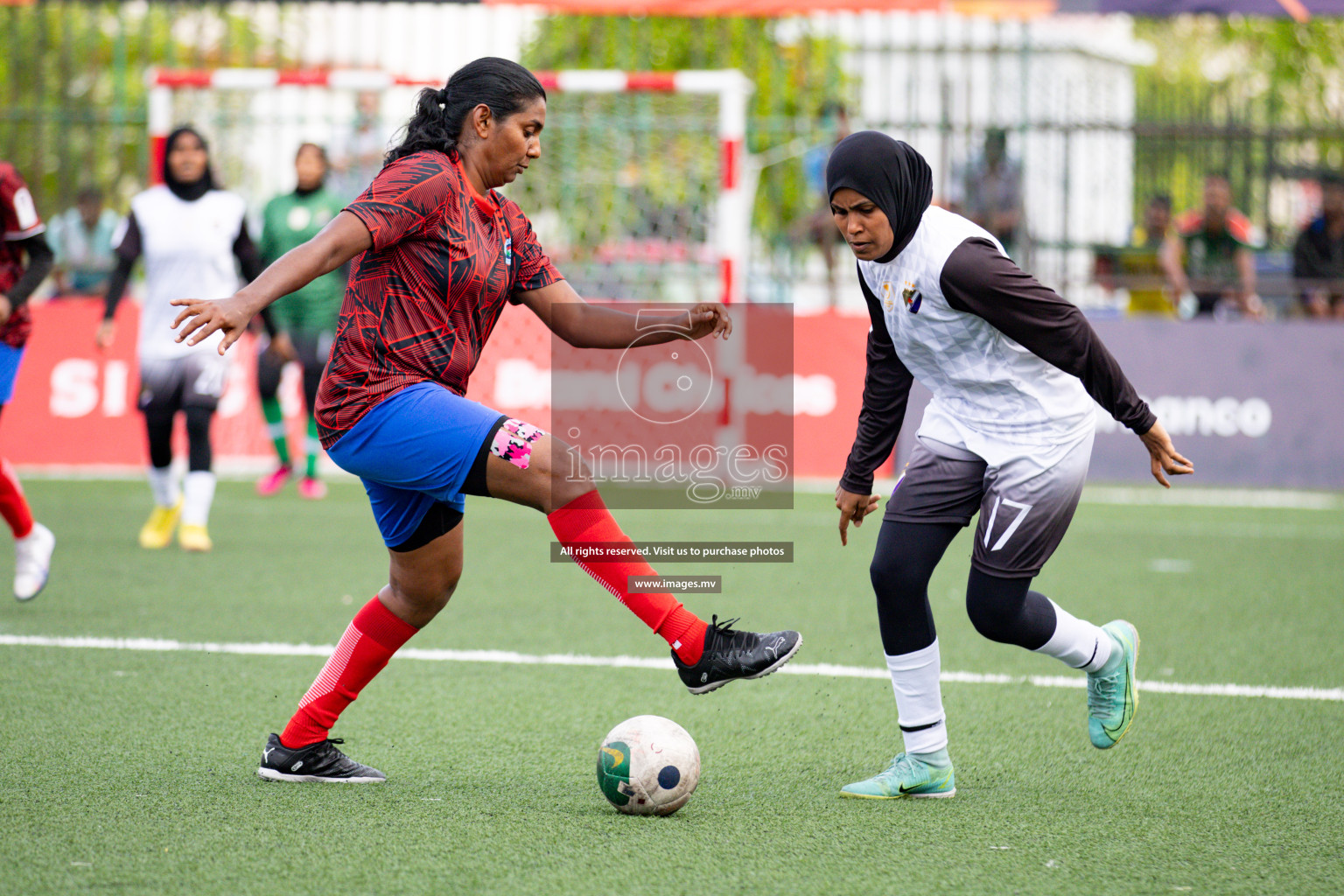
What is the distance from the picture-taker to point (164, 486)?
8398mm

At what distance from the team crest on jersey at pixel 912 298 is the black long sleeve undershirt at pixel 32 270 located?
13.6 feet

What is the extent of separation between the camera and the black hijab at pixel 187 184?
316 inches

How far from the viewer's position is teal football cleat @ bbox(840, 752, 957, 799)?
3.97 metres

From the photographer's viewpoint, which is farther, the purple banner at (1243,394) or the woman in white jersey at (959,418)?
the purple banner at (1243,394)

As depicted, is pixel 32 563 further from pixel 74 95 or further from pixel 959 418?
pixel 74 95

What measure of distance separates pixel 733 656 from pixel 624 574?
0.35 meters

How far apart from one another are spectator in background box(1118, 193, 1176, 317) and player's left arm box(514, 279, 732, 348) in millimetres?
9793

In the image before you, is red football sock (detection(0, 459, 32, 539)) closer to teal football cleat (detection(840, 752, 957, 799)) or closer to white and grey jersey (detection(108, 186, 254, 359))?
white and grey jersey (detection(108, 186, 254, 359))

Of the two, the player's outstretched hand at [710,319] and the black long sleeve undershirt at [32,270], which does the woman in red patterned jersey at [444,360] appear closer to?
the player's outstretched hand at [710,319]

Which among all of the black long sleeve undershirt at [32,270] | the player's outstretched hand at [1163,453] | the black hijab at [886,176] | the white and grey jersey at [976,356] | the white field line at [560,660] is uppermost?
the black hijab at [886,176]

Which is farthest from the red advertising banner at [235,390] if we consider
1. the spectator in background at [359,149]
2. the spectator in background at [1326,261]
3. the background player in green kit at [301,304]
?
the spectator in background at [1326,261]

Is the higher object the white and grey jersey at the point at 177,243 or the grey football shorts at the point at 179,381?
the white and grey jersey at the point at 177,243

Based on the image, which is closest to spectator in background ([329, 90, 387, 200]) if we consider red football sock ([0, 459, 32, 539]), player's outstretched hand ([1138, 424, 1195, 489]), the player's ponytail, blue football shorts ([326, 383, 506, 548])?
red football sock ([0, 459, 32, 539])

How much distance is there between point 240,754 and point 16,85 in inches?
428
